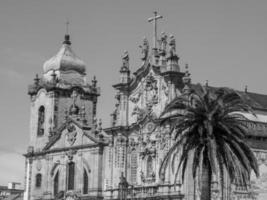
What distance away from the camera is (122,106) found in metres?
68.1

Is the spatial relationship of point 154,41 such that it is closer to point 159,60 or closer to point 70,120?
point 159,60

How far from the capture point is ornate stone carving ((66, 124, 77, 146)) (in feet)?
245

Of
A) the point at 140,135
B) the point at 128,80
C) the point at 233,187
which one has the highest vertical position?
the point at 128,80

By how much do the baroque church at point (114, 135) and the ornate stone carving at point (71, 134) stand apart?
0.10 meters

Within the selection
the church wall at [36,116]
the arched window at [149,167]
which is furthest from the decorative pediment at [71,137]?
the arched window at [149,167]

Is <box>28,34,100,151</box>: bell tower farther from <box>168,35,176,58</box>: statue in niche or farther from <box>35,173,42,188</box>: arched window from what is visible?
<box>168,35,176,58</box>: statue in niche

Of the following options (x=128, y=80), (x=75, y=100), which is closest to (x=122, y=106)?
(x=128, y=80)

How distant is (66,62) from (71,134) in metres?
9.98

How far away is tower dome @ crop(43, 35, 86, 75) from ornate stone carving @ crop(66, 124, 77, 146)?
853 cm

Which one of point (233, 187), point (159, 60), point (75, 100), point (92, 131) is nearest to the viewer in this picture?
point (233, 187)

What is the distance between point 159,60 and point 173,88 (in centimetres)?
339

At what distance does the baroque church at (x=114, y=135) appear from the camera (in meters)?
62.2

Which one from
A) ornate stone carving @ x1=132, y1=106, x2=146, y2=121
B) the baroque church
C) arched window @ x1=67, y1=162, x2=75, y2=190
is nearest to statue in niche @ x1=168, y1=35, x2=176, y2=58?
the baroque church

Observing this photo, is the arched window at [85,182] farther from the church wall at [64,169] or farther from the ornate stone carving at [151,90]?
the ornate stone carving at [151,90]
